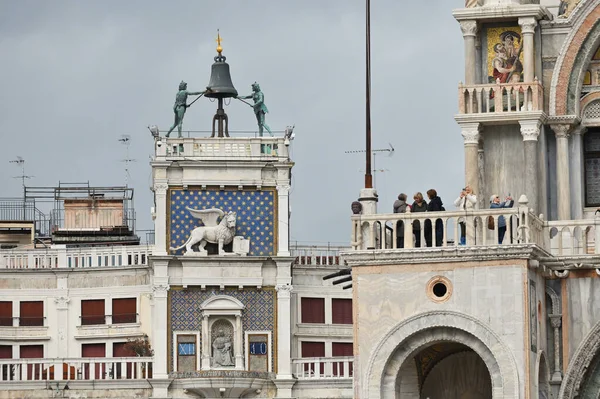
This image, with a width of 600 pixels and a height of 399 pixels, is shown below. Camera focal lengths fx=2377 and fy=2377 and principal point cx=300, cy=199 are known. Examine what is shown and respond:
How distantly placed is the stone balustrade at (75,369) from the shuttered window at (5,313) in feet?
12.9

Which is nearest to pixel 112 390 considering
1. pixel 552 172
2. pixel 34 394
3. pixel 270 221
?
pixel 34 394

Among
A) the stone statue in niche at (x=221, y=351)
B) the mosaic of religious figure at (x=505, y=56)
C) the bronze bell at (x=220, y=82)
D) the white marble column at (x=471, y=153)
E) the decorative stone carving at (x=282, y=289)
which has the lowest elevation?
the stone statue in niche at (x=221, y=351)

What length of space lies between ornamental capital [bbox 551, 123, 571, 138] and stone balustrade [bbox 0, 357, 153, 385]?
3348 centimetres

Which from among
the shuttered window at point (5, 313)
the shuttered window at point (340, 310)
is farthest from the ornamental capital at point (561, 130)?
the shuttered window at point (5, 313)

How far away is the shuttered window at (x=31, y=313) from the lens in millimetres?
82625

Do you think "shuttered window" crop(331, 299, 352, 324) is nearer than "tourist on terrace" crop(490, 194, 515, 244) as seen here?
No

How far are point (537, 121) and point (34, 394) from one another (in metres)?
35.0

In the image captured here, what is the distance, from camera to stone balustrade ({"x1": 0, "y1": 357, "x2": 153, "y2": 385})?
78000 mm

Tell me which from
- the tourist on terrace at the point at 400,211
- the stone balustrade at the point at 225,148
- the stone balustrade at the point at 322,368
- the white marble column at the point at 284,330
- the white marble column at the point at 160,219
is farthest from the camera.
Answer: the stone balustrade at the point at 225,148

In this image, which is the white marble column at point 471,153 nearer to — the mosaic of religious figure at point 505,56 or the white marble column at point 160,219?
the mosaic of religious figure at point 505,56

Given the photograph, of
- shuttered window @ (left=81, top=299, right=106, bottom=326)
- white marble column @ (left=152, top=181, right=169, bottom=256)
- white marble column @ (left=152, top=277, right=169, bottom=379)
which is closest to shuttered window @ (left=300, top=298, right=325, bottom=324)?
white marble column @ (left=152, top=277, right=169, bottom=379)

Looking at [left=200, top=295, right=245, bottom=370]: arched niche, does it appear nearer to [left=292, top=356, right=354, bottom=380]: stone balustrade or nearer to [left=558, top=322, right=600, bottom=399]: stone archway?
[left=292, top=356, right=354, bottom=380]: stone balustrade

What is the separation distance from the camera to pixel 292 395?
258ft

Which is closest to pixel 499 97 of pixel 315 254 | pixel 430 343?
pixel 430 343
